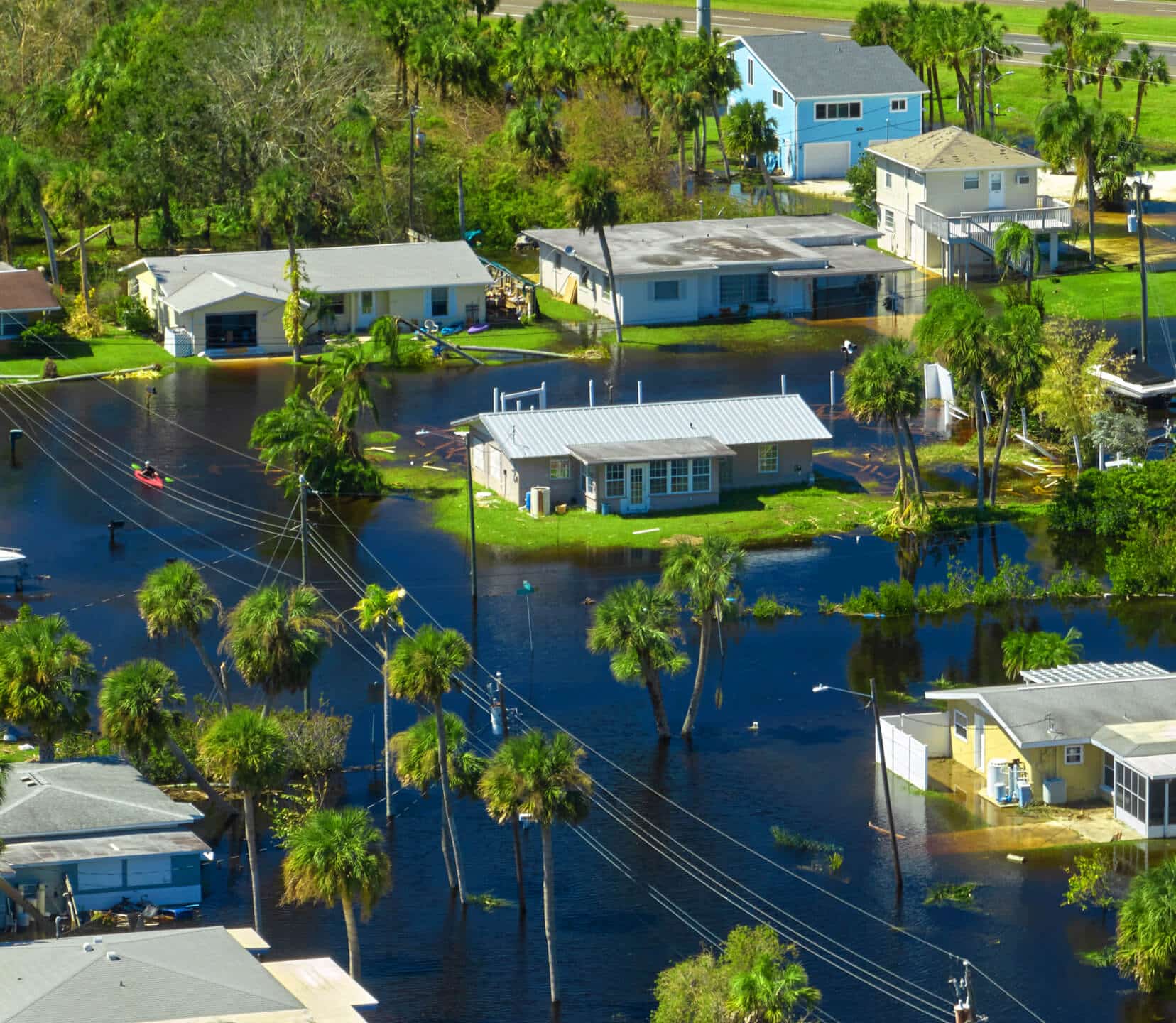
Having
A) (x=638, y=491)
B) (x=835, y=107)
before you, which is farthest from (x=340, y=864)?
(x=835, y=107)

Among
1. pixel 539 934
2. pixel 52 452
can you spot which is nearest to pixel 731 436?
pixel 52 452

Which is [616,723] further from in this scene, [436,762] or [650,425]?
[650,425]

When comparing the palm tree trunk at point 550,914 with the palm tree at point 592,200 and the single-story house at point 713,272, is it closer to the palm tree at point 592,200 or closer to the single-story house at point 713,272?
the palm tree at point 592,200

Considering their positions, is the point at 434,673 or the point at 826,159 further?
the point at 826,159

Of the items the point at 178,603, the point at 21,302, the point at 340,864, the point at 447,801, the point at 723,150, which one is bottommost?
the point at 447,801

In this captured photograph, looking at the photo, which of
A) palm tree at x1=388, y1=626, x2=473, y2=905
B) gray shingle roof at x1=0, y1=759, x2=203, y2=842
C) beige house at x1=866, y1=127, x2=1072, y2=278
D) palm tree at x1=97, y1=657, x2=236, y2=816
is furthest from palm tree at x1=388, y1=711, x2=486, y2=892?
beige house at x1=866, y1=127, x2=1072, y2=278

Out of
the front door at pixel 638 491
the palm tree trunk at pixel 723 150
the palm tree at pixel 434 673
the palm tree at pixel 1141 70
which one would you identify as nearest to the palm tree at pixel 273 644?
the palm tree at pixel 434 673
